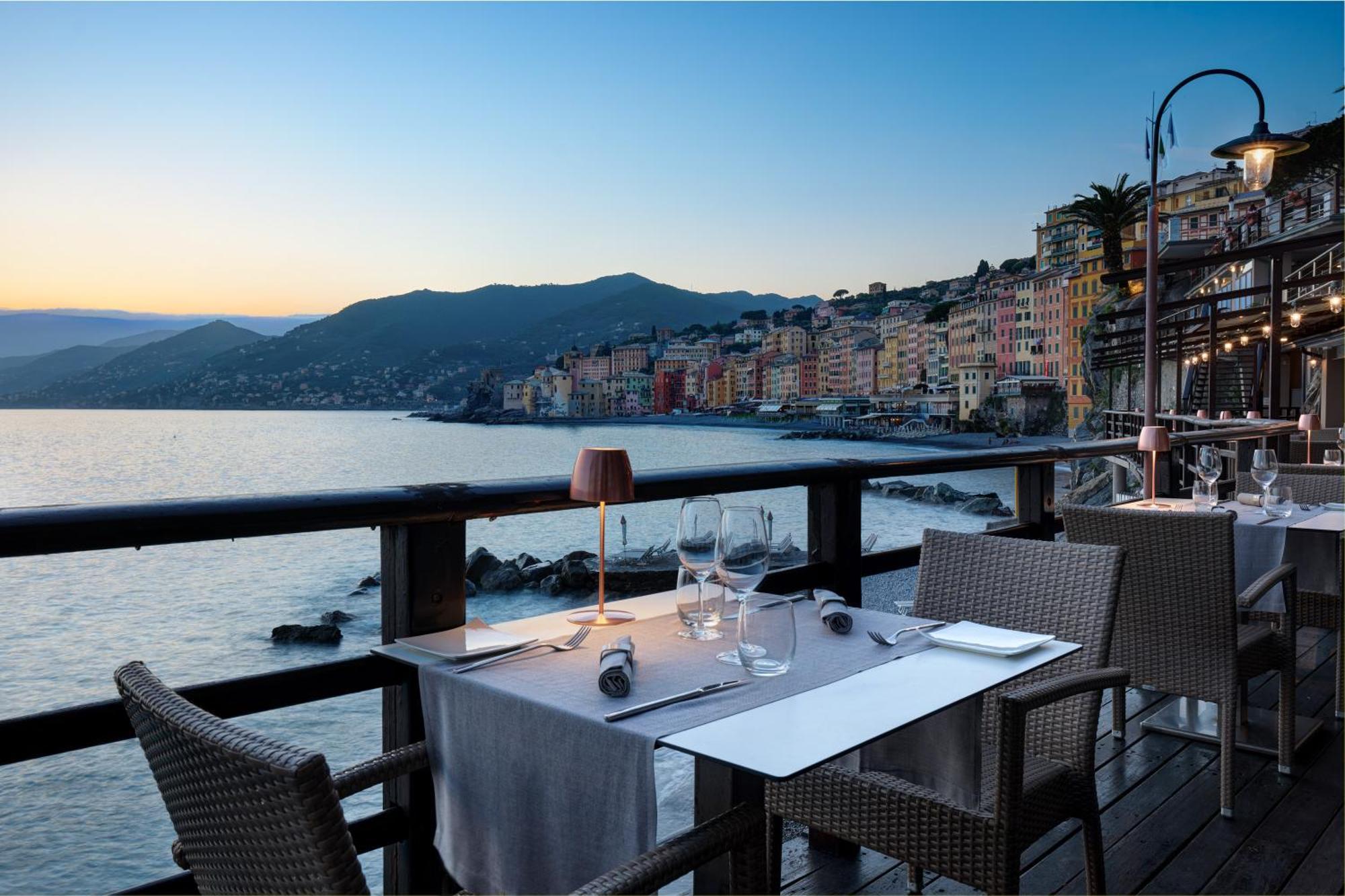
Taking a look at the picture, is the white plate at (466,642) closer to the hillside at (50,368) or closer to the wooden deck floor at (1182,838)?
the wooden deck floor at (1182,838)

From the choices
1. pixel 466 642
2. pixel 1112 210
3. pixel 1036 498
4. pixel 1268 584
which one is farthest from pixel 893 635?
pixel 1112 210

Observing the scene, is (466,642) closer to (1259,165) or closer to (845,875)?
(845,875)

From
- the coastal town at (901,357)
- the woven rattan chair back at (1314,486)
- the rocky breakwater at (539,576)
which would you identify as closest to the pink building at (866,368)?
the coastal town at (901,357)

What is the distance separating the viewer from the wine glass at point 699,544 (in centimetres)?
169

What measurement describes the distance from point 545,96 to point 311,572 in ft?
44.7

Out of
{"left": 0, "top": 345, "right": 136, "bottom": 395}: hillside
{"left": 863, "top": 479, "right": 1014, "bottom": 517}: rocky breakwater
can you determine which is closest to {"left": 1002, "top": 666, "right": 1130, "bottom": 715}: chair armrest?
{"left": 863, "top": 479, "right": 1014, "bottom": 517}: rocky breakwater

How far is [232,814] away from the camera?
0.82 m

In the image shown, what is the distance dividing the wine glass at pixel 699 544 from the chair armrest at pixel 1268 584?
6.97 ft

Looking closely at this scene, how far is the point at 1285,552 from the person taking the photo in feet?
11.7

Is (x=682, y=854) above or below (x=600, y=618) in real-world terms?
below

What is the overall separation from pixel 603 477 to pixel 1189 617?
2036mm

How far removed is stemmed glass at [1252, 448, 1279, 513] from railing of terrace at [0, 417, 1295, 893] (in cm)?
246

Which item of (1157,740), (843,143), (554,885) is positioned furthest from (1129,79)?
(554,885)

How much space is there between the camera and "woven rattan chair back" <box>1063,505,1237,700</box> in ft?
8.89
